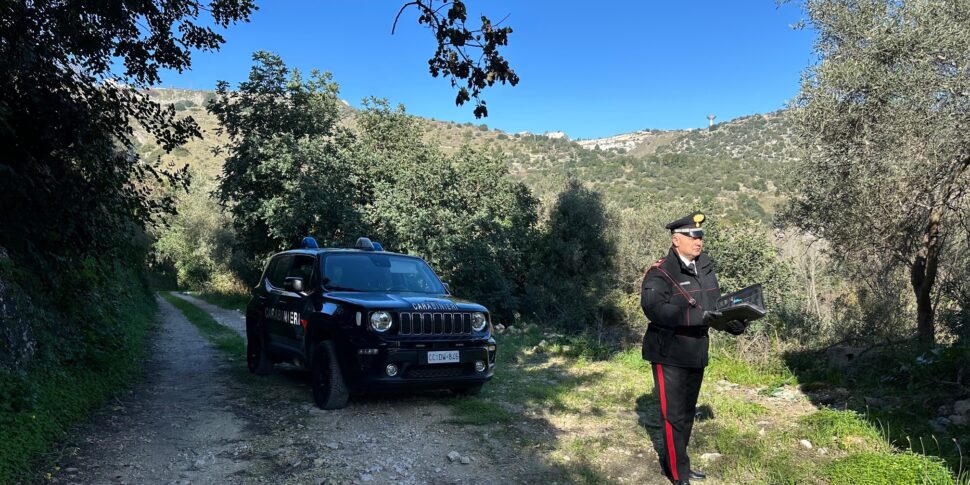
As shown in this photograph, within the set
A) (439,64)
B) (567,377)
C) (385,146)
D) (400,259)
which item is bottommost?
(567,377)

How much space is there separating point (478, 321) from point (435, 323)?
0.65 meters

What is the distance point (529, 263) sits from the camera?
25609mm

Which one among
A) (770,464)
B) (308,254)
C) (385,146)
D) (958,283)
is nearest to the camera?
(770,464)

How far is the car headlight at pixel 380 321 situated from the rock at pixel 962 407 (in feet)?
17.8

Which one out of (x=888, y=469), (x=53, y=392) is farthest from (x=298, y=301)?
(x=888, y=469)

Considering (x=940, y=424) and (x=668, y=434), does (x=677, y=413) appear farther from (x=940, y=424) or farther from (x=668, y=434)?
(x=940, y=424)

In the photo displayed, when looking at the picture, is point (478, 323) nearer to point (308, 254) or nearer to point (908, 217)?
point (308, 254)

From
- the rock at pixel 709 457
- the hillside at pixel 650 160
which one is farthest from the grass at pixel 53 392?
the hillside at pixel 650 160

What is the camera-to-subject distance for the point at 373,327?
6.47m

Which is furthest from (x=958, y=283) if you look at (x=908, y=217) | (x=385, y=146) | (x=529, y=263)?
(x=385, y=146)

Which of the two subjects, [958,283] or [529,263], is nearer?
[958,283]

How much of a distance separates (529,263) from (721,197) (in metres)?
25.8

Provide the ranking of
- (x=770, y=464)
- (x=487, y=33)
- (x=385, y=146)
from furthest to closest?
(x=385, y=146)
(x=487, y=33)
(x=770, y=464)

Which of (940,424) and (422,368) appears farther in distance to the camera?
(422,368)
